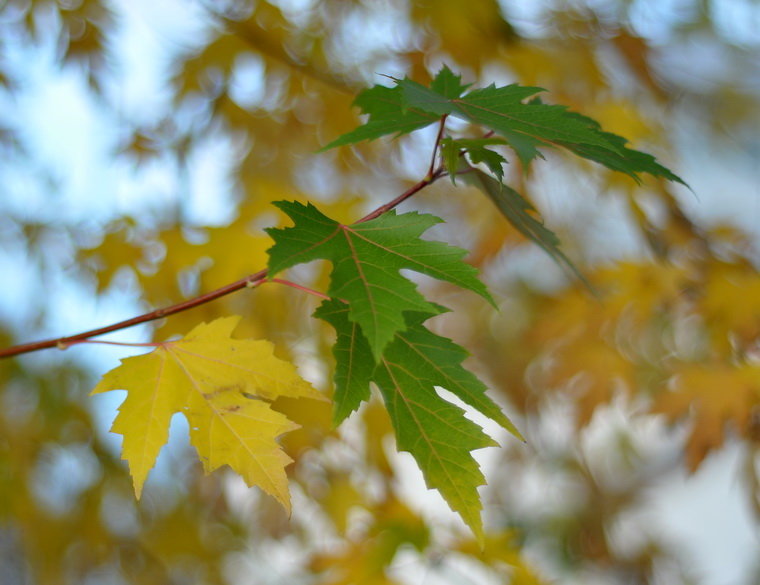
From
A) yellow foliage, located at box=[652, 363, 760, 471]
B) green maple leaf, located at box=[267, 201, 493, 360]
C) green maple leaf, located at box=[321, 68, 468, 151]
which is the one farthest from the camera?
yellow foliage, located at box=[652, 363, 760, 471]

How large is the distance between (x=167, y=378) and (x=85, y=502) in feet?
3.66

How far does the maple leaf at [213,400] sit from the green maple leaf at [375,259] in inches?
5.1

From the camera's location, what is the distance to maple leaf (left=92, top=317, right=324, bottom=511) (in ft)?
2.01

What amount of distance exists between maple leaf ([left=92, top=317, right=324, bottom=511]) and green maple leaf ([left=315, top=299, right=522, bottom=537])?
0.06 m

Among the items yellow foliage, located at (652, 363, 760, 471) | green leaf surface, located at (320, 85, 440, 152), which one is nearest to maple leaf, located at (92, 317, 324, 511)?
green leaf surface, located at (320, 85, 440, 152)

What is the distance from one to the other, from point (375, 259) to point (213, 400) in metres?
0.21

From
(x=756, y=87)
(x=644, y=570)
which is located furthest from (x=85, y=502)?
(x=756, y=87)

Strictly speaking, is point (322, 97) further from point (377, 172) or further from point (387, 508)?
point (387, 508)

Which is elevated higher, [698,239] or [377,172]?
[698,239]

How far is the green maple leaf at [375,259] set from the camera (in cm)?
52

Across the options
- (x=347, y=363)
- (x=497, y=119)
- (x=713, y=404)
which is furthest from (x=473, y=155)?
(x=713, y=404)

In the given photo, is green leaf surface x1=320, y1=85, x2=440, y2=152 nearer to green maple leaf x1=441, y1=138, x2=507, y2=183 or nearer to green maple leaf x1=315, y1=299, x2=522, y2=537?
green maple leaf x1=441, y1=138, x2=507, y2=183

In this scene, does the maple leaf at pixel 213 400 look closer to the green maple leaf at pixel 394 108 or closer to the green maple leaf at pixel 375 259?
the green maple leaf at pixel 375 259

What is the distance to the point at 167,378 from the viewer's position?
667mm
